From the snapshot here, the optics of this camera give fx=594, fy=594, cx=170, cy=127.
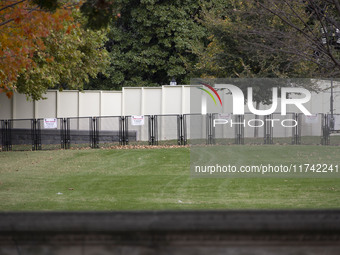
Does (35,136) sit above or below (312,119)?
below

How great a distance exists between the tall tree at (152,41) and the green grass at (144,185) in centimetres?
1803

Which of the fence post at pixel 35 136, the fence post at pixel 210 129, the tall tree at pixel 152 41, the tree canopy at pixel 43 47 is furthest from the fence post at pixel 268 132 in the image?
the tall tree at pixel 152 41

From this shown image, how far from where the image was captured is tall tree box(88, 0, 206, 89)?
44.7 meters

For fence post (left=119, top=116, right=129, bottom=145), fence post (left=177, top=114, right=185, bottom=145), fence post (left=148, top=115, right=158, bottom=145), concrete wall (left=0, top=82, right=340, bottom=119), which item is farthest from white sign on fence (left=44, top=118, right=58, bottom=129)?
fence post (left=177, top=114, right=185, bottom=145)

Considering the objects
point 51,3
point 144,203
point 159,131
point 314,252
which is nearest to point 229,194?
point 144,203

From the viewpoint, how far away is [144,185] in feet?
57.9

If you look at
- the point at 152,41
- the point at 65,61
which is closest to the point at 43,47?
the point at 65,61

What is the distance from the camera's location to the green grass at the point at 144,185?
14027 mm

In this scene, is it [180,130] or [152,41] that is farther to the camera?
[152,41]

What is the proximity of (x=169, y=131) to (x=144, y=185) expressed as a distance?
1528 cm

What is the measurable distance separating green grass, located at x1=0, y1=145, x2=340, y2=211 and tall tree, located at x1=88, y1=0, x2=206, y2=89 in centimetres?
1803

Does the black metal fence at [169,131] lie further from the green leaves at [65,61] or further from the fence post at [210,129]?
the green leaves at [65,61]

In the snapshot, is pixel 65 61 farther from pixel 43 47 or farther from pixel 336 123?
pixel 336 123

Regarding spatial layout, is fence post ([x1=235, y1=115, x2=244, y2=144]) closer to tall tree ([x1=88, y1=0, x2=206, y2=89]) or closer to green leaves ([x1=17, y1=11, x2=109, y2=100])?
green leaves ([x1=17, y1=11, x2=109, y2=100])
